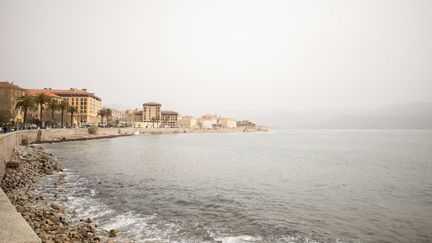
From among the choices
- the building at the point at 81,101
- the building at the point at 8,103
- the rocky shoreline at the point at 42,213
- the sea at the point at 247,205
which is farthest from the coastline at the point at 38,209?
the building at the point at 81,101

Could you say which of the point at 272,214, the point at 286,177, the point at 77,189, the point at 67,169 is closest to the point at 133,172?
the point at 67,169

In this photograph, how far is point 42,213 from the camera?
1388cm

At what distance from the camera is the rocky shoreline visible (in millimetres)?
11367

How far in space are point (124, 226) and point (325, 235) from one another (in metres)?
9.31

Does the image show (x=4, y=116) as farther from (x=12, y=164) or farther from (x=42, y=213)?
(x=42, y=213)

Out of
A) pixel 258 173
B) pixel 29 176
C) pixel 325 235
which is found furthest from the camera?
pixel 258 173

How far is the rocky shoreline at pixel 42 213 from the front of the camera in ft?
37.3

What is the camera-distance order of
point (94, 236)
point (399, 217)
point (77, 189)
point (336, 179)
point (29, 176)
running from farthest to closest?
point (336, 179) → point (29, 176) → point (77, 189) → point (399, 217) → point (94, 236)

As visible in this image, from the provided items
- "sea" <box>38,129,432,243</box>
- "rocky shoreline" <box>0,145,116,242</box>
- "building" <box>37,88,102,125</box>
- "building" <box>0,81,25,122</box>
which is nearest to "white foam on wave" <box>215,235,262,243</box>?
"sea" <box>38,129,432,243</box>

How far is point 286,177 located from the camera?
30.5m

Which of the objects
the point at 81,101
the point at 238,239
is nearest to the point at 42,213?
the point at 238,239

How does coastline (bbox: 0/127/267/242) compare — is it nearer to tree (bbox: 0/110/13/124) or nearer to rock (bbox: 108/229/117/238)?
rock (bbox: 108/229/117/238)

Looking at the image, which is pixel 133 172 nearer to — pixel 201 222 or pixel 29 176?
pixel 29 176

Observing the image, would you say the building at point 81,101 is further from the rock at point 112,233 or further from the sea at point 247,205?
the rock at point 112,233
